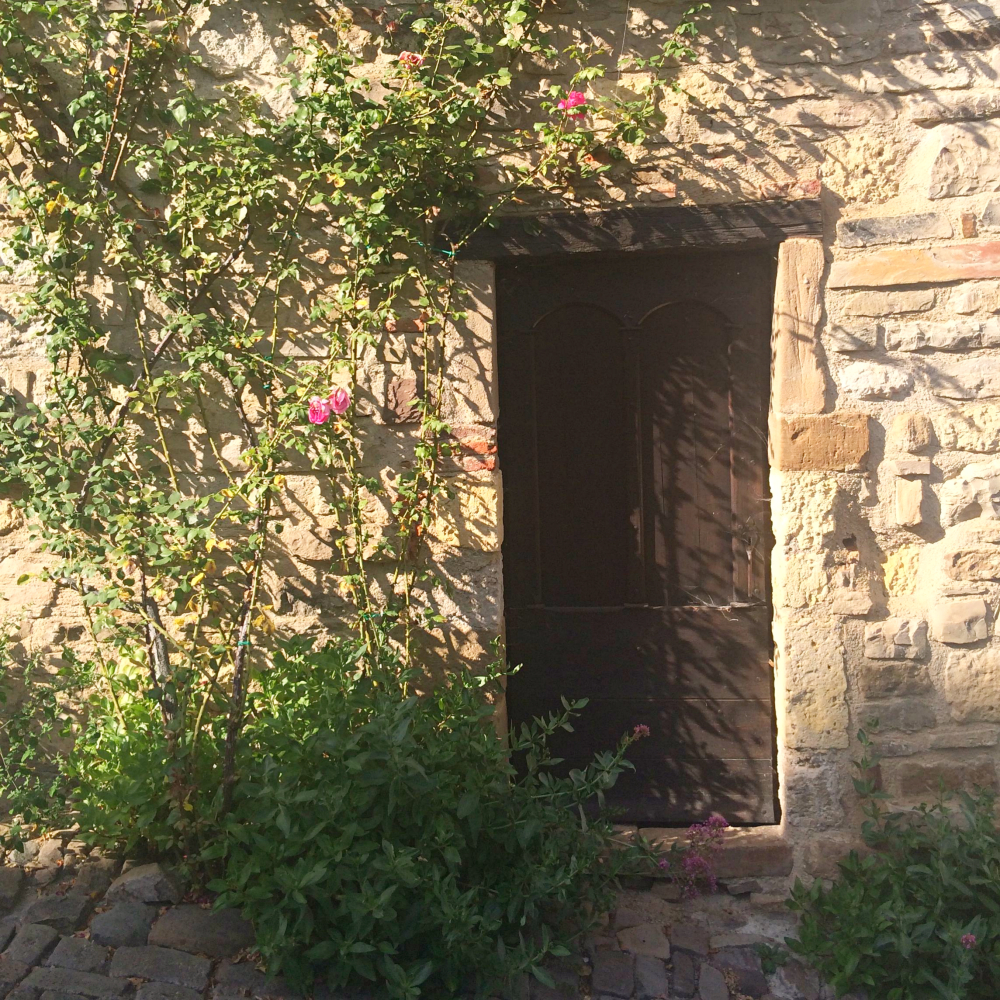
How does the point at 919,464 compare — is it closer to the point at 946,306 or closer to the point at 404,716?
the point at 946,306

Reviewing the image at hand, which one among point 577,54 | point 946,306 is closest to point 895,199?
point 946,306

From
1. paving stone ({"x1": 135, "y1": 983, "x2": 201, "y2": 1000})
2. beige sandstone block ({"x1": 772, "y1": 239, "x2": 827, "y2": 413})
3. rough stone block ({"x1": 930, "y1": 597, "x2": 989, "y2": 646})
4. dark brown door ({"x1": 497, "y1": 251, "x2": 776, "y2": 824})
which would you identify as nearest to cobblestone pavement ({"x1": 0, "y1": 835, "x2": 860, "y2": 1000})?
paving stone ({"x1": 135, "y1": 983, "x2": 201, "y2": 1000})

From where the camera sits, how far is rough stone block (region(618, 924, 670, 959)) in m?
2.86

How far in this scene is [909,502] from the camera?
3.05 meters

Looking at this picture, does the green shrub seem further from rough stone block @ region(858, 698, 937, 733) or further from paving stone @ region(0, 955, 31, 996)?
rough stone block @ region(858, 698, 937, 733)

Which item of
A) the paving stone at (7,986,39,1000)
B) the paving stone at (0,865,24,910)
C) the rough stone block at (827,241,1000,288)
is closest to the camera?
the paving stone at (7,986,39,1000)

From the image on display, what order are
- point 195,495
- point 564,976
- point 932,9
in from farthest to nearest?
point 195,495 < point 932,9 < point 564,976

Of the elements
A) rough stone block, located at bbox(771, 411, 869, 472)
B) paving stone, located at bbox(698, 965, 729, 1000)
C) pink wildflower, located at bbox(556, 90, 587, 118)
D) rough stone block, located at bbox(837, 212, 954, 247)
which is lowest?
paving stone, located at bbox(698, 965, 729, 1000)

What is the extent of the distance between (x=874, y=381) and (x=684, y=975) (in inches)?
76.5

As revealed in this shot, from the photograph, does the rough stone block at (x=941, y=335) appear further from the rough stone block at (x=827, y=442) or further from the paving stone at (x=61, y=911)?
the paving stone at (x=61, y=911)

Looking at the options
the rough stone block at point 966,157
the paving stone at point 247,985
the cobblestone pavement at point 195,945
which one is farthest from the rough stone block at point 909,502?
the paving stone at point 247,985

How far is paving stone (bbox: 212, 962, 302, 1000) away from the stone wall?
5.57 ft

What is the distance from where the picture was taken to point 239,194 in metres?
3.08

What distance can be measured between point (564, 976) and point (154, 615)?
5.50 feet
